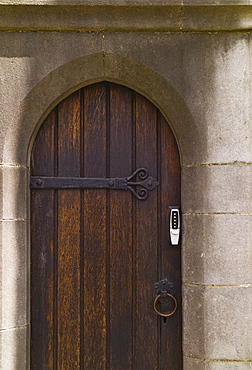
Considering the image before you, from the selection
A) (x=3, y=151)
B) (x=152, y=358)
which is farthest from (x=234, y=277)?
(x=3, y=151)

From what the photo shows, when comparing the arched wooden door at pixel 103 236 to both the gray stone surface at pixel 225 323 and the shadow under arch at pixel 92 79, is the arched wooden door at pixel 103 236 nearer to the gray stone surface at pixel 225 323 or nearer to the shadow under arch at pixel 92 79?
the shadow under arch at pixel 92 79

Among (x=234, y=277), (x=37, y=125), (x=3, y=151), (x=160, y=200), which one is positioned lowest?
(x=234, y=277)

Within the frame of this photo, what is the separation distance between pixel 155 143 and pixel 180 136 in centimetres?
23

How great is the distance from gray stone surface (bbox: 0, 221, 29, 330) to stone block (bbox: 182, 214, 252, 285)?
4.15ft

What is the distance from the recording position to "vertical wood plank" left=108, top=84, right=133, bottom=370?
125 inches

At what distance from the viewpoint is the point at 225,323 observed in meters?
2.94

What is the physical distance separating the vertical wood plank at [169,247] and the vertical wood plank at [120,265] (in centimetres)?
25

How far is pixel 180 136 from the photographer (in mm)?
3078

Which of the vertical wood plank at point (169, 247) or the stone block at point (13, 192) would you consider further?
the vertical wood plank at point (169, 247)

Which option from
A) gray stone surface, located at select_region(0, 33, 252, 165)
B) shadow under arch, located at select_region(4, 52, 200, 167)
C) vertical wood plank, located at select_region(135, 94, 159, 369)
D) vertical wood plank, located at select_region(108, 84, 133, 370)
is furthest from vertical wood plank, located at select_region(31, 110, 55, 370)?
vertical wood plank, located at select_region(135, 94, 159, 369)

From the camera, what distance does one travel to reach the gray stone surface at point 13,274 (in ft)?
9.65

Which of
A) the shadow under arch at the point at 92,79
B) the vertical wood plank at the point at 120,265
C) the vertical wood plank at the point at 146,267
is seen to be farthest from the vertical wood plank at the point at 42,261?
the vertical wood plank at the point at 146,267

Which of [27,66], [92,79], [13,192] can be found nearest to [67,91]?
[92,79]

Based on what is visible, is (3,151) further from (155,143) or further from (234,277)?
(234,277)
